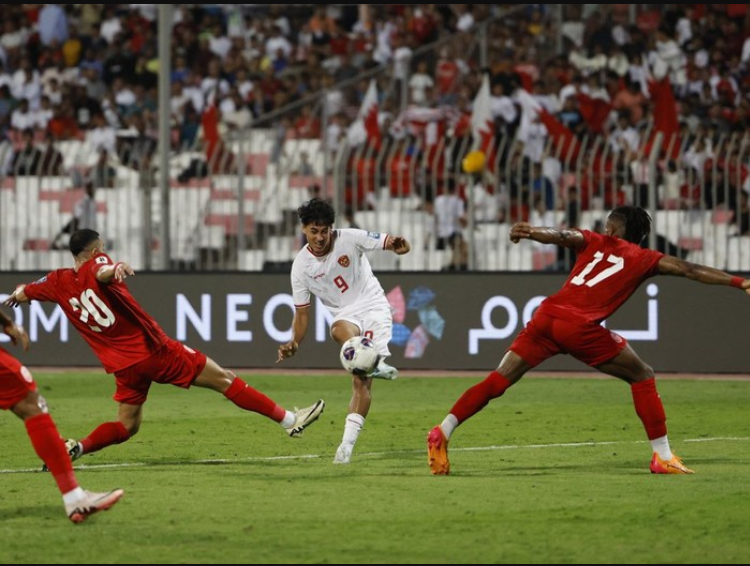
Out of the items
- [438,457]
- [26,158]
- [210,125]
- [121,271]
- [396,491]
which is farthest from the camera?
[210,125]

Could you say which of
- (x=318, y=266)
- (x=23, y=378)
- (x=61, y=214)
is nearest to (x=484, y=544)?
(x=23, y=378)

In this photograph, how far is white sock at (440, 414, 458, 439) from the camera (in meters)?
9.41

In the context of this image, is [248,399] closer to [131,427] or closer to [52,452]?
[131,427]

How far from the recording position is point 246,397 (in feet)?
32.7

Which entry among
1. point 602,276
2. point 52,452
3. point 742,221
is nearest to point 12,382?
point 52,452

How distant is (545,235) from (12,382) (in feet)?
11.3

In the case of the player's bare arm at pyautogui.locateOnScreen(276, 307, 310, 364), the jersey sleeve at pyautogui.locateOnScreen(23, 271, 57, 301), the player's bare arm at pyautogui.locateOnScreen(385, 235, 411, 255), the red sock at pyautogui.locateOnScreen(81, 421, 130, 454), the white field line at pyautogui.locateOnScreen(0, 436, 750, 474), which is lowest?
the white field line at pyautogui.locateOnScreen(0, 436, 750, 474)

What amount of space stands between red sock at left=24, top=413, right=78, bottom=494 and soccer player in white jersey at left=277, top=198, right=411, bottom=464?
2.90 m

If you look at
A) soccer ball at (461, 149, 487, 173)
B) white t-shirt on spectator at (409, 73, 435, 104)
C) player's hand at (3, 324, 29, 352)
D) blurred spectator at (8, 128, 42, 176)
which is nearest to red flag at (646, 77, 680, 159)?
soccer ball at (461, 149, 487, 173)

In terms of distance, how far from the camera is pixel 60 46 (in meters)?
27.0

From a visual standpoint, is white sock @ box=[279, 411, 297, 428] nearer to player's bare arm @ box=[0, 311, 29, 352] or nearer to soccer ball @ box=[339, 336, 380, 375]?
soccer ball @ box=[339, 336, 380, 375]

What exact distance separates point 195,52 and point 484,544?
802 inches

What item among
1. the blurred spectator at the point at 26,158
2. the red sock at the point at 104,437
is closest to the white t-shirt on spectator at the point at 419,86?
the blurred spectator at the point at 26,158

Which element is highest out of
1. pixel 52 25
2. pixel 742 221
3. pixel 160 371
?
pixel 52 25
